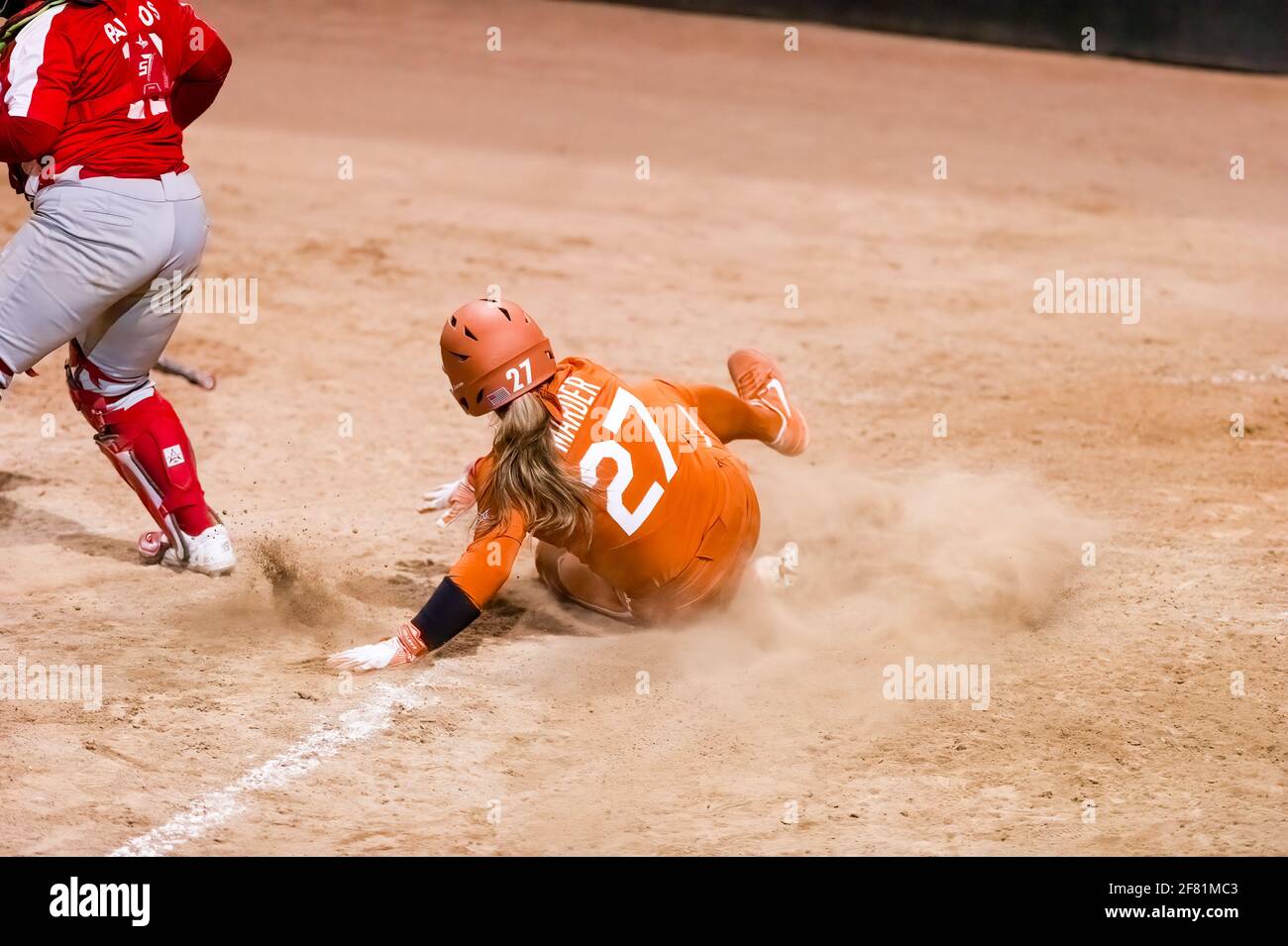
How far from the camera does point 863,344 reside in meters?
8.37

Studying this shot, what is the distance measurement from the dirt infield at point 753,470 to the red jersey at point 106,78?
156cm

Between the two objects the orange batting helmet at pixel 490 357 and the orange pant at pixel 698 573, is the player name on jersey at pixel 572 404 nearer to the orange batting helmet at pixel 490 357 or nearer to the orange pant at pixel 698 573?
the orange batting helmet at pixel 490 357

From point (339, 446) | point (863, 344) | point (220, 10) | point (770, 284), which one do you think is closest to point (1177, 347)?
point (863, 344)

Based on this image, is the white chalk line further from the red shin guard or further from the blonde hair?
the red shin guard

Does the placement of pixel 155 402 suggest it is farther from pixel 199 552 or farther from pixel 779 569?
pixel 779 569

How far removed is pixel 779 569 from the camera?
551cm

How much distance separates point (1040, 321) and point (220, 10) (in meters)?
9.18

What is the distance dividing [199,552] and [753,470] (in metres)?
2.50

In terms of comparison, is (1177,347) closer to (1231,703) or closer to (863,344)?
(863,344)

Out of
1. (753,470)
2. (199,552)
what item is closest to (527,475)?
(199,552)

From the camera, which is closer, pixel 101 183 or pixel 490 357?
pixel 490 357

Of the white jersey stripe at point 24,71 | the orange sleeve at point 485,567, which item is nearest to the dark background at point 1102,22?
the white jersey stripe at point 24,71

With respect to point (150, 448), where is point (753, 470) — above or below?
below

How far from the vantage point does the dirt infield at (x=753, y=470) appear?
4203 millimetres
